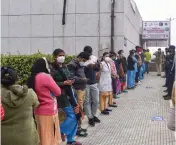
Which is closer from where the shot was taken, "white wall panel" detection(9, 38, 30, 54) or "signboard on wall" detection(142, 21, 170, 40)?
"white wall panel" detection(9, 38, 30, 54)

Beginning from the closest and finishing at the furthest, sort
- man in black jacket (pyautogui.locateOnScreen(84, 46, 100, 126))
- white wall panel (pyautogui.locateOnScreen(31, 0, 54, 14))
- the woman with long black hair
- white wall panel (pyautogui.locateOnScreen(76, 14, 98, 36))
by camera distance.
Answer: the woman with long black hair < man in black jacket (pyautogui.locateOnScreen(84, 46, 100, 126)) < white wall panel (pyautogui.locateOnScreen(76, 14, 98, 36)) < white wall panel (pyautogui.locateOnScreen(31, 0, 54, 14))

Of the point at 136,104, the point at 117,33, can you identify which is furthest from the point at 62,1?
the point at 136,104

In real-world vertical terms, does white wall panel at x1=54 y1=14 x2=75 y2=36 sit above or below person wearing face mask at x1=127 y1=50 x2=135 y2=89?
above

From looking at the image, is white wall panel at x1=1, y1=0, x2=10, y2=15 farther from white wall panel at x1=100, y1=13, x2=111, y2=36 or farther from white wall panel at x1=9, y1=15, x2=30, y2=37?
white wall panel at x1=100, y1=13, x2=111, y2=36

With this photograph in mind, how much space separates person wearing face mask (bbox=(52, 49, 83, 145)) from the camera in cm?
563

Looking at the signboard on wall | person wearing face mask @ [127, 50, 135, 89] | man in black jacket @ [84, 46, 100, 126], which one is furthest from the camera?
the signboard on wall

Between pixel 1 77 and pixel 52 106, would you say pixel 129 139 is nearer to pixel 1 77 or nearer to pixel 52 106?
pixel 52 106

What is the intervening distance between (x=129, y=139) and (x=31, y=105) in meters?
3.01

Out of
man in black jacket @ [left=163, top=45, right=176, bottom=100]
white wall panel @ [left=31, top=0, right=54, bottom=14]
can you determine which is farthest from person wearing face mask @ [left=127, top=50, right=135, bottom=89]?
white wall panel @ [left=31, top=0, right=54, bottom=14]

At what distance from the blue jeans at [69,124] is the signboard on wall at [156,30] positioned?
21022mm

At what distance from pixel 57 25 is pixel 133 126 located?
26.2ft

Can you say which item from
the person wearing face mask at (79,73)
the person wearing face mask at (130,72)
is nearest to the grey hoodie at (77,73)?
the person wearing face mask at (79,73)

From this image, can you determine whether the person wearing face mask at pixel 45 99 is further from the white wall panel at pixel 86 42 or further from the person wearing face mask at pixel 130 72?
the white wall panel at pixel 86 42

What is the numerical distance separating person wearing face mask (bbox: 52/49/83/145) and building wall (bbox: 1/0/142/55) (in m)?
8.45
